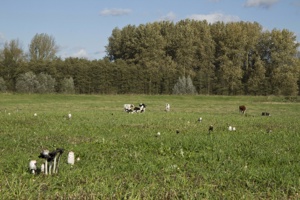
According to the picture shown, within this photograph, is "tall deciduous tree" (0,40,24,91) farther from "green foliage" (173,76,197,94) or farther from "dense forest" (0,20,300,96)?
"green foliage" (173,76,197,94)

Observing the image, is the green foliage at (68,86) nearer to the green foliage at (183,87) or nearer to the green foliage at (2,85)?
the green foliage at (2,85)

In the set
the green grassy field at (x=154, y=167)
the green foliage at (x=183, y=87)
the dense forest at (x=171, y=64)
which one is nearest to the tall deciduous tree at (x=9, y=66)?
the dense forest at (x=171, y=64)

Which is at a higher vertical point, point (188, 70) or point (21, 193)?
point (188, 70)

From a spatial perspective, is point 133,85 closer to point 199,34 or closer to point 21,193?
point 199,34

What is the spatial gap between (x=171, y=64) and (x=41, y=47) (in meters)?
26.4

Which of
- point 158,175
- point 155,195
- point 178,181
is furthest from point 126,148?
point 155,195

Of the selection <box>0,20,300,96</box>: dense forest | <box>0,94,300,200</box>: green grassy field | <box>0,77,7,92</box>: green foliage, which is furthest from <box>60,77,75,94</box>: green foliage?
<box>0,94,300,200</box>: green grassy field

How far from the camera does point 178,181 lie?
21.6ft

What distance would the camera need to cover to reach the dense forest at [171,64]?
64688mm

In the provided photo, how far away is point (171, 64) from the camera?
7131 cm

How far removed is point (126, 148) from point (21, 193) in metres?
4.30

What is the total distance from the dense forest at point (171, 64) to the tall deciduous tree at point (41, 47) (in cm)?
19

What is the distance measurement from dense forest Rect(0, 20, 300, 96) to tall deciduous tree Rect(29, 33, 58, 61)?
0.19 metres

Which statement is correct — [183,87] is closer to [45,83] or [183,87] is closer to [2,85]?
[45,83]
